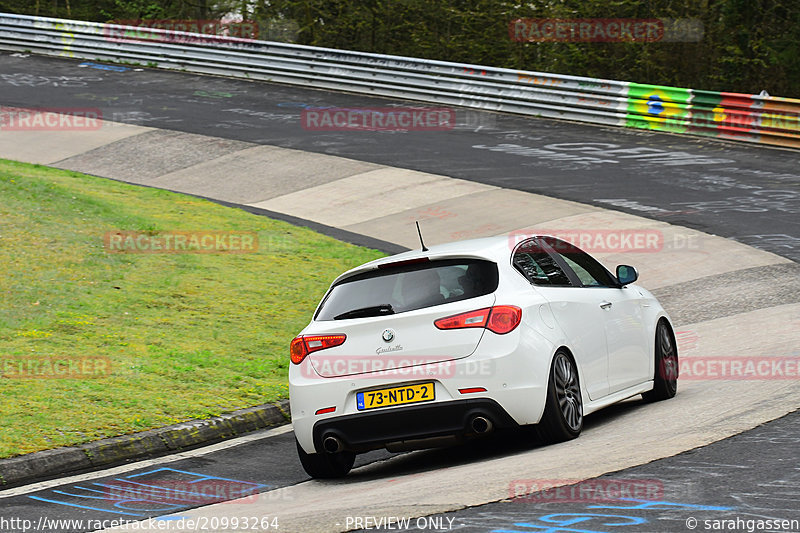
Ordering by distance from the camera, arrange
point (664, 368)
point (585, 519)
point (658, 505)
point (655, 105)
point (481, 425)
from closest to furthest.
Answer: point (585, 519), point (658, 505), point (481, 425), point (664, 368), point (655, 105)

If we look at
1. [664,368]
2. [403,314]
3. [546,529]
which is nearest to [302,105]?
[664,368]

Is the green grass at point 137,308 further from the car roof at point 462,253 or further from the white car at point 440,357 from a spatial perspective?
the car roof at point 462,253

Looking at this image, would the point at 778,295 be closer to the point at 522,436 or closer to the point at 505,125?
the point at 522,436

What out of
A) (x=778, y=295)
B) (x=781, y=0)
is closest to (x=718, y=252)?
(x=778, y=295)

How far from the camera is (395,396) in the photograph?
7.41 metres

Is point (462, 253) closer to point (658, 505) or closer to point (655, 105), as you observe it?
point (658, 505)

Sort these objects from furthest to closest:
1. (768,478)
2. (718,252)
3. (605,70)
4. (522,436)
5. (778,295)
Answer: (605,70)
(718,252)
(778,295)
(522,436)
(768,478)

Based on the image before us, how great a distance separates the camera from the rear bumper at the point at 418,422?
288 inches

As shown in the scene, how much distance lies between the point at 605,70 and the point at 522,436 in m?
21.4

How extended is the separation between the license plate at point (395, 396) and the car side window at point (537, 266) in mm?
1179

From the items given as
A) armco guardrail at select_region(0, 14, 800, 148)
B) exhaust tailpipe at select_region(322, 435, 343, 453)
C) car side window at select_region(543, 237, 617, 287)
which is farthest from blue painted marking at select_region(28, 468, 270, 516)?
armco guardrail at select_region(0, 14, 800, 148)

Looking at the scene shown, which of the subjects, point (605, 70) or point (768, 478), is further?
point (605, 70)

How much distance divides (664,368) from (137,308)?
20.9 feet

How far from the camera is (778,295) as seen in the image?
43.9 feet
